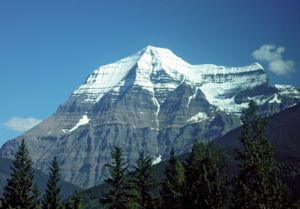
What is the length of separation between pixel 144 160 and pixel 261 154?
Result: 2248 cm

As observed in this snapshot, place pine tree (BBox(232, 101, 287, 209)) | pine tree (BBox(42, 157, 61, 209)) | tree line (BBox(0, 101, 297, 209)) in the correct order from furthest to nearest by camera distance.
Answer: pine tree (BBox(42, 157, 61, 209)) < tree line (BBox(0, 101, 297, 209)) < pine tree (BBox(232, 101, 287, 209))

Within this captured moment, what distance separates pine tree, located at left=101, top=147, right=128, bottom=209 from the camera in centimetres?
8450

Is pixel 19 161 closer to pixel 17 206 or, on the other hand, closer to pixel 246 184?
pixel 17 206

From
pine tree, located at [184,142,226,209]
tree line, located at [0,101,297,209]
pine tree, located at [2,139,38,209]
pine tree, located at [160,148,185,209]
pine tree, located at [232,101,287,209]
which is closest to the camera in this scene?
pine tree, located at [232,101,287,209]

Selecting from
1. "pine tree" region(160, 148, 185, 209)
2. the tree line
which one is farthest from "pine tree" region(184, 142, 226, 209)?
"pine tree" region(160, 148, 185, 209)

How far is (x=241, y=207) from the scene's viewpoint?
6881 centimetres

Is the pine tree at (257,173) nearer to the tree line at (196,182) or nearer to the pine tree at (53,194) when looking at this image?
the tree line at (196,182)

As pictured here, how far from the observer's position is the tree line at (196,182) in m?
67.4

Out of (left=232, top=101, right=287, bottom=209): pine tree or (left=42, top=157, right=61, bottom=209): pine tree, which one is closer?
(left=232, top=101, right=287, bottom=209): pine tree

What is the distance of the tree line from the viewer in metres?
67.4

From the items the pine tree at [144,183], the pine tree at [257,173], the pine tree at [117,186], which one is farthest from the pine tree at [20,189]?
the pine tree at [257,173]

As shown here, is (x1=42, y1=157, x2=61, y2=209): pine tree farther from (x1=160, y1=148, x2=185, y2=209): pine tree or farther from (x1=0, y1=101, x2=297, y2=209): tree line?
(x1=160, y1=148, x2=185, y2=209): pine tree

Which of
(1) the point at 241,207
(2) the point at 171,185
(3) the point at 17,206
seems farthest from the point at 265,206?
(3) the point at 17,206

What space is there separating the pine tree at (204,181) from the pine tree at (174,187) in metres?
1.26
